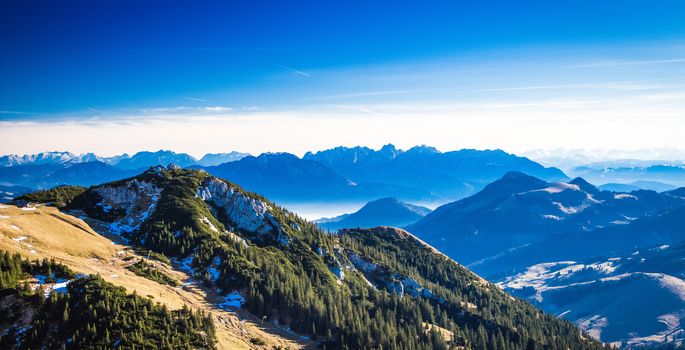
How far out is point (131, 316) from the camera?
112125 mm

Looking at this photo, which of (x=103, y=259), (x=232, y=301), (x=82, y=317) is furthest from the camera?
(x=232, y=301)

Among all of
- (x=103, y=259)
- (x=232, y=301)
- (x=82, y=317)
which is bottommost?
(x=232, y=301)

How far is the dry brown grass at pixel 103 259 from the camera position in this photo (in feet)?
428

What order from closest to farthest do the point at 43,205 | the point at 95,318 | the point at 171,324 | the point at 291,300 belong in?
the point at 95,318, the point at 171,324, the point at 291,300, the point at 43,205

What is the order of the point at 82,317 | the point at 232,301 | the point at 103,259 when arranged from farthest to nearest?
the point at 232,301 < the point at 103,259 < the point at 82,317

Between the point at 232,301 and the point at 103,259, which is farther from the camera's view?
the point at 232,301

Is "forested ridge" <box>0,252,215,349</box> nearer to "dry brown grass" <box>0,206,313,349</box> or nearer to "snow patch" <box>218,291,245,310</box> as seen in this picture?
"dry brown grass" <box>0,206,313,349</box>

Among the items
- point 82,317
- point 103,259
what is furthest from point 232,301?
point 82,317

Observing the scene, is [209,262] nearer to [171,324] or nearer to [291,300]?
[291,300]

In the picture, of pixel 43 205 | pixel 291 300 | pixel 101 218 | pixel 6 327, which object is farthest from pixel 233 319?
pixel 43 205

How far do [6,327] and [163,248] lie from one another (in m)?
81.2

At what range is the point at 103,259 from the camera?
151 m

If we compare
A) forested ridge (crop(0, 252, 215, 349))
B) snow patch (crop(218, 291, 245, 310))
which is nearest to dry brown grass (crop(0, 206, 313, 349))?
snow patch (crop(218, 291, 245, 310))

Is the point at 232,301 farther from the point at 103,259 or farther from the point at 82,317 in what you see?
the point at 82,317
